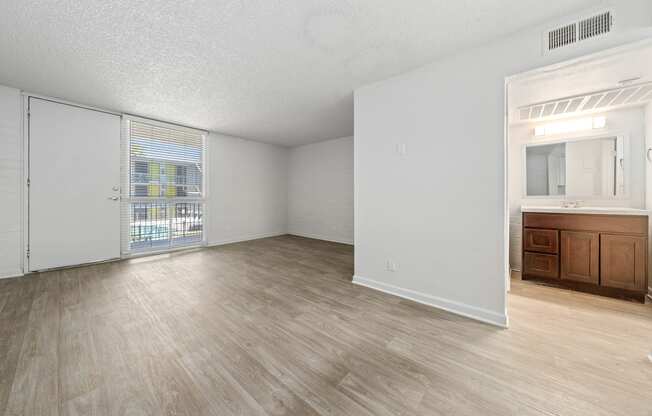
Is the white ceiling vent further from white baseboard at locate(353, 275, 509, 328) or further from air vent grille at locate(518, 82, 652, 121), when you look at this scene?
white baseboard at locate(353, 275, 509, 328)

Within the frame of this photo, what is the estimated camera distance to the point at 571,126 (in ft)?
9.80

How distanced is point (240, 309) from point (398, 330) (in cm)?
149

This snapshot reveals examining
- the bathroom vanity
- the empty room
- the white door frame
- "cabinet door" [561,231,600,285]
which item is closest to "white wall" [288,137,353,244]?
the empty room

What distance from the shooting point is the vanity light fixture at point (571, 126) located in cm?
283

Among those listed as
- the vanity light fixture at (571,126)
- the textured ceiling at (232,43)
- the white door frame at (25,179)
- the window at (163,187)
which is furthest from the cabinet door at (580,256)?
the white door frame at (25,179)

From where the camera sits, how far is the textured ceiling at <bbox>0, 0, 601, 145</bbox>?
5.40 feet

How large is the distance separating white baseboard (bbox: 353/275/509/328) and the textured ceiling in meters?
2.42

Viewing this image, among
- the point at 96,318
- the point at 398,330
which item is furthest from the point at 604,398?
the point at 96,318

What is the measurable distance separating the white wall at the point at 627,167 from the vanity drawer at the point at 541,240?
15.9 inches

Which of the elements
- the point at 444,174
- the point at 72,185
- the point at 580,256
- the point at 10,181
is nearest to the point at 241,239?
the point at 72,185

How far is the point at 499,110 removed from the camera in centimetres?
193

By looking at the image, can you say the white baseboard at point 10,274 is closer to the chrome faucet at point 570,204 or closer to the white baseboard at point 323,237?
the white baseboard at point 323,237

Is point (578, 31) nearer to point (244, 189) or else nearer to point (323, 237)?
point (323, 237)

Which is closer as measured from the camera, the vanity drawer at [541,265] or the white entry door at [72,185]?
the vanity drawer at [541,265]
